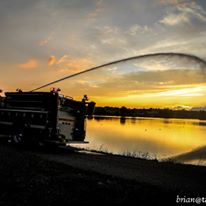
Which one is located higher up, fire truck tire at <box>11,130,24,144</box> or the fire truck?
the fire truck

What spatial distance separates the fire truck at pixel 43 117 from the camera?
16.5m

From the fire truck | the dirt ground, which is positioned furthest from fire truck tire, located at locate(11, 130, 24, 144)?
the dirt ground

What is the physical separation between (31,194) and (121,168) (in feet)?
17.9

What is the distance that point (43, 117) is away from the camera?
54.6 ft

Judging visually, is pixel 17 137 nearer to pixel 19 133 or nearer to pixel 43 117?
pixel 19 133

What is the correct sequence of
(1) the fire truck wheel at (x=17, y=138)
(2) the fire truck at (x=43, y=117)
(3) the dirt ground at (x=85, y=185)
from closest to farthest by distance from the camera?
(3) the dirt ground at (x=85, y=185), (2) the fire truck at (x=43, y=117), (1) the fire truck wheel at (x=17, y=138)

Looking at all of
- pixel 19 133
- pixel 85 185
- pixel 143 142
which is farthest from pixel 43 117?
pixel 143 142

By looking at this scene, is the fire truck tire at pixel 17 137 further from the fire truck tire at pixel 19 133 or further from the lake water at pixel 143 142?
the lake water at pixel 143 142

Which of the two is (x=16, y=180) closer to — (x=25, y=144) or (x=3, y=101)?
(x=25, y=144)

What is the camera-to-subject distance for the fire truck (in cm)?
1655

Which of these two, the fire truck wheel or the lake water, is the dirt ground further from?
the lake water

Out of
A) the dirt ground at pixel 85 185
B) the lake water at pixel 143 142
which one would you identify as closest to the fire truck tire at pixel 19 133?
the dirt ground at pixel 85 185

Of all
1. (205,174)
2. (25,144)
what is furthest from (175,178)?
(25,144)

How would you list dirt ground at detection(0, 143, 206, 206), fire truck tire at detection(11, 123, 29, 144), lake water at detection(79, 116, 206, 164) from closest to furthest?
dirt ground at detection(0, 143, 206, 206)
fire truck tire at detection(11, 123, 29, 144)
lake water at detection(79, 116, 206, 164)
